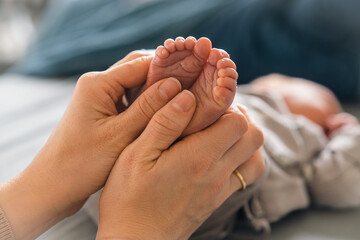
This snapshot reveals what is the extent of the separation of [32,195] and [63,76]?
1.06 meters

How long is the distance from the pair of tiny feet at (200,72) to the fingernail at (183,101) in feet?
0.07

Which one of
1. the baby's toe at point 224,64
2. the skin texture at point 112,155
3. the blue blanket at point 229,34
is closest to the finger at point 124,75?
the skin texture at point 112,155

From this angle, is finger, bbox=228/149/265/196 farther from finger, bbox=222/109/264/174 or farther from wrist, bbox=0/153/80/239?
wrist, bbox=0/153/80/239

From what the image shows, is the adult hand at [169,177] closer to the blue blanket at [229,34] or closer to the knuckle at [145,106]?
the knuckle at [145,106]

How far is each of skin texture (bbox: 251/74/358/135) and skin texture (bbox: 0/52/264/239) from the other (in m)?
0.46

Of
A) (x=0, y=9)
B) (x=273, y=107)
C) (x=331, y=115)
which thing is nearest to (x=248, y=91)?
(x=273, y=107)

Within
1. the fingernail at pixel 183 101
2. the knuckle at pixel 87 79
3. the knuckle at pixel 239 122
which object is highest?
the knuckle at pixel 87 79

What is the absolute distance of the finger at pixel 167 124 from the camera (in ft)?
1.71

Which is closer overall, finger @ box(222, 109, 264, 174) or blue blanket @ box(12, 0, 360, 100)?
finger @ box(222, 109, 264, 174)

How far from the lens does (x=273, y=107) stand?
0.86 m

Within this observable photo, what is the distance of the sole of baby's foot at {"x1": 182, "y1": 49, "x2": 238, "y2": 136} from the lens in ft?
1.70

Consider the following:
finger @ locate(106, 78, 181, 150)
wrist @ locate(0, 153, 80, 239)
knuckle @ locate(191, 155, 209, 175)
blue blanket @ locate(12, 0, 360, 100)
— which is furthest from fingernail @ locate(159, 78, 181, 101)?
blue blanket @ locate(12, 0, 360, 100)

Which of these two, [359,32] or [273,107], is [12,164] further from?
[359,32]

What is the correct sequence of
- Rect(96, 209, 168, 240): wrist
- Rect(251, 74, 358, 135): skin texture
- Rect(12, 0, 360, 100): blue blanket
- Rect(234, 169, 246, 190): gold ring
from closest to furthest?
Rect(96, 209, 168, 240): wrist < Rect(234, 169, 246, 190): gold ring < Rect(251, 74, 358, 135): skin texture < Rect(12, 0, 360, 100): blue blanket
